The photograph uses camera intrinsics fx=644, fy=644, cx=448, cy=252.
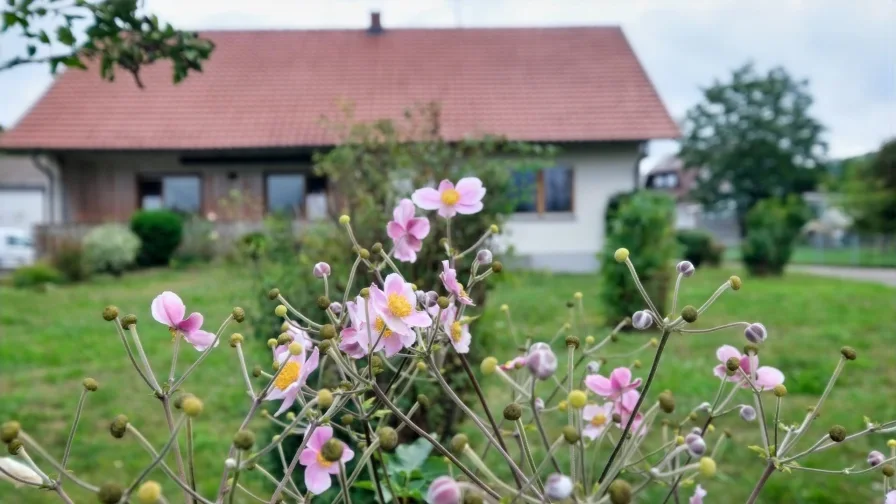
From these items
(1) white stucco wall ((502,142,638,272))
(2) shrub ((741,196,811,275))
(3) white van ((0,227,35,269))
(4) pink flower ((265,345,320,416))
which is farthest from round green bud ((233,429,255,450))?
(3) white van ((0,227,35,269))

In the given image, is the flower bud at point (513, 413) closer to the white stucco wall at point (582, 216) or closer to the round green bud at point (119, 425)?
the round green bud at point (119, 425)

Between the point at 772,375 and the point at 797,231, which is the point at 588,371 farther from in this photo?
the point at 797,231

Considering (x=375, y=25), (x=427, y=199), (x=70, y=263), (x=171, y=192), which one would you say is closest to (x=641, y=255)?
(x=427, y=199)

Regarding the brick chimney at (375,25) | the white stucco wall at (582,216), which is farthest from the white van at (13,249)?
the white stucco wall at (582,216)

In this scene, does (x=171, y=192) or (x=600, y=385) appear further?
(x=171, y=192)

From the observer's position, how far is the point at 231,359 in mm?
5441

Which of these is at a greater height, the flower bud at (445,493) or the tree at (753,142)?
the tree at (753,142)

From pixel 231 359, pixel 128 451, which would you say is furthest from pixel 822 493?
pixel 231 359

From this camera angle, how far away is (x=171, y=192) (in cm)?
1464

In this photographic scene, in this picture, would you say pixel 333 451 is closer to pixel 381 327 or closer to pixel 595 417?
pixel 381 327

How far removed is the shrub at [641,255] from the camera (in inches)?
259

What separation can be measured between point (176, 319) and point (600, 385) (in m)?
0.52

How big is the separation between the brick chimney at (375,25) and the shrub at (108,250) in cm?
786

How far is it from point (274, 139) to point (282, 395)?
13367 mm
